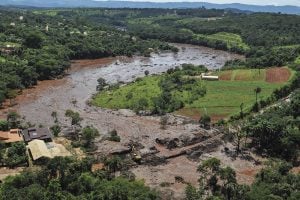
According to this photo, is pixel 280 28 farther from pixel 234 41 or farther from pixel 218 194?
pixel 218 194

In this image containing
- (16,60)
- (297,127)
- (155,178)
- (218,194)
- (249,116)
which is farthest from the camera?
(16,60)

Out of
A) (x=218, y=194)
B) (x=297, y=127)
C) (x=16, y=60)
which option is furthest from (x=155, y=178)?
(x=16, y=60)

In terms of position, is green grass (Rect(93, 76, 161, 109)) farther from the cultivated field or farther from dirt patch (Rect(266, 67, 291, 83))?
the cultivated field

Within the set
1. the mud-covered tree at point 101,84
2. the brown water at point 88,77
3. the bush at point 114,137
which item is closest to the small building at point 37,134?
the bush at point 114,137

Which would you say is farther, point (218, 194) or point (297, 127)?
point (297, 127)

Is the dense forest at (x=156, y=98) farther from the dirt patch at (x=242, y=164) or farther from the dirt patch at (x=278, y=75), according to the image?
the dirt patch at (x=278, y=75)

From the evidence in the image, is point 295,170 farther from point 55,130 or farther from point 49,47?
point 49,47

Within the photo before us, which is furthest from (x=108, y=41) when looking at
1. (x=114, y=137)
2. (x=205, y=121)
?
(x=114, y=137)
